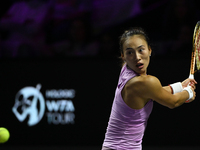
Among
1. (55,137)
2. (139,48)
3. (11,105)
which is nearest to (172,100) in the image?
(139,48)

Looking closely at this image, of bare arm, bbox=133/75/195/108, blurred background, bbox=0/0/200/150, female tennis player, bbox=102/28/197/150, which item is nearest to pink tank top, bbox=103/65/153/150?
female tennis player, bbox=102/28/197/150

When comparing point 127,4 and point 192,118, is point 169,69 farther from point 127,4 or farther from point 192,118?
point 127,4

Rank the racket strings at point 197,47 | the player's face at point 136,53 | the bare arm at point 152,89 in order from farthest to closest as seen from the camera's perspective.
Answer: the racket strings at point 197,47
the player's face at point 136,53
the bare arm at point 152,89

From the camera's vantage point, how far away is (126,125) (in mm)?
2750

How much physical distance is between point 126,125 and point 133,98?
0.22 meters

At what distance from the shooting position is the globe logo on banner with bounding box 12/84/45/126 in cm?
563

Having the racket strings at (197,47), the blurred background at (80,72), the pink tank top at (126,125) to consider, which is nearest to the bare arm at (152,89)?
the pink tank top at (126,125)

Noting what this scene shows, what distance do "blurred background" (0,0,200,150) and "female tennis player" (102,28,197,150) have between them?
2.39 m

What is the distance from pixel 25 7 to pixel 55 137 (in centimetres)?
233

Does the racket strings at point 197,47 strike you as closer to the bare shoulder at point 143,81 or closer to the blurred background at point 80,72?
the bare shoulder at point 143,81

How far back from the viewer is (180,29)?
19.1 feet

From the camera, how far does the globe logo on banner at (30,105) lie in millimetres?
5629

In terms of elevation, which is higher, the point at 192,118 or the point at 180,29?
the point at 180,29

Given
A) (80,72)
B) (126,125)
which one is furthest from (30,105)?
(126,125)
